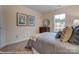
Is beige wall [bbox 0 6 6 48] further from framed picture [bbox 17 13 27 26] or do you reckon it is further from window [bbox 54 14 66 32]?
window [bbox 54 14 66 32]

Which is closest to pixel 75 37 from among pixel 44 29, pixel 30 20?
pixel 44 29

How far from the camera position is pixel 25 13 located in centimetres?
164

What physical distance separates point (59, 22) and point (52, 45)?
0.43m

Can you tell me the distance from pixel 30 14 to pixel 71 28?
2.46 ft

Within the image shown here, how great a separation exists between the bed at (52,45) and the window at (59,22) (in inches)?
4.7

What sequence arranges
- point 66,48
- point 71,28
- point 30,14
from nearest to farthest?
point 66,48 → point 71,28 → point 30,14

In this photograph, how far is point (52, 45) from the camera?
157 centimetres

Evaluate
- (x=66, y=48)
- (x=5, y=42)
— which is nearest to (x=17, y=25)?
(x=5, y=42)

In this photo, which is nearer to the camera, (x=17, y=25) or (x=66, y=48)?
(x=66, y=48)

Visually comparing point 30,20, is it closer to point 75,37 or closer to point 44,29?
point 44,29

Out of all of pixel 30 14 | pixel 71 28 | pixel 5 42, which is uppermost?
pixel 30 14
